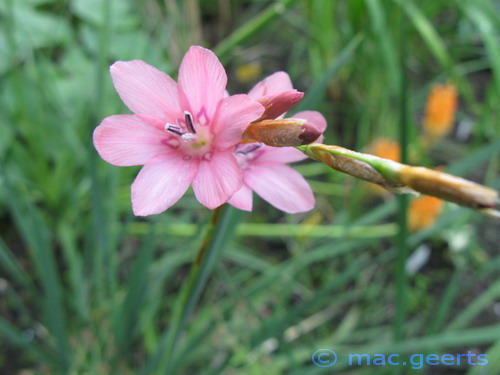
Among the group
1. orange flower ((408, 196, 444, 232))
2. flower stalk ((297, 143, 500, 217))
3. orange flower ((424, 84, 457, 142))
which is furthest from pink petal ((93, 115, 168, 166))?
orange flower ((424, 84, 457, 142))

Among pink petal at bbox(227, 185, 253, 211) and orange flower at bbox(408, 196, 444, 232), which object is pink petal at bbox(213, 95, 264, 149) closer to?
pink petal at bbox(227, 185, 253, 211)

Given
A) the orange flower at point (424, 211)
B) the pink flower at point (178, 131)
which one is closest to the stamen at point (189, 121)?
the pink flower at point (178, 131)

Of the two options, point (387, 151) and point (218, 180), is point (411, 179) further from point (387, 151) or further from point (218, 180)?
point (387, 151)

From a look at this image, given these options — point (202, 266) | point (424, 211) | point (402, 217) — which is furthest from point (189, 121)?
point (424, 211)

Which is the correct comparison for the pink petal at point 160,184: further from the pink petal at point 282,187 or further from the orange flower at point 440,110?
the orange flower at point 440,110

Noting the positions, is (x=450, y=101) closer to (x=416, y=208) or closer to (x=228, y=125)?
(x=416, y=208)
